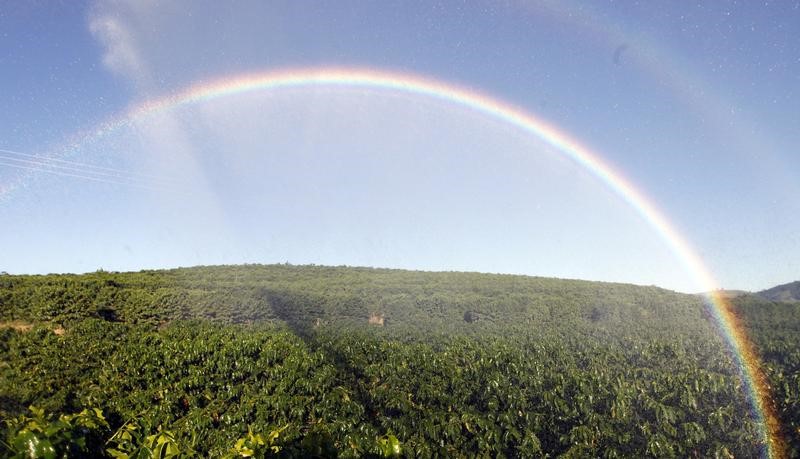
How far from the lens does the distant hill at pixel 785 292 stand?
52.0 meters

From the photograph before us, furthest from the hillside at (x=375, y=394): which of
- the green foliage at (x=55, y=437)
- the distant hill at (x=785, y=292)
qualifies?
the distant hill at (x=785, y=292)

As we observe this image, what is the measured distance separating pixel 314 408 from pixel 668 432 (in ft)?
18.0

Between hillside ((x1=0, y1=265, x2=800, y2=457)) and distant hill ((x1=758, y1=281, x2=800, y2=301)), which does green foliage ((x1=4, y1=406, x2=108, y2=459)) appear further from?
distant hill ((x1=758, y1=281, x2=800, y2=301))

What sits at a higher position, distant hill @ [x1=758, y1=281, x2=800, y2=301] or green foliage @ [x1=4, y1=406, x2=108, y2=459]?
distant hill @ [x1=758, y1=281, x2=800, y2=301]

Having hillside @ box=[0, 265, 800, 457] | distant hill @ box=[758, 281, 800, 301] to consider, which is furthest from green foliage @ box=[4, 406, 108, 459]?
distant hill @ box=[758, 281, 800, 301]

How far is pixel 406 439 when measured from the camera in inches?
262

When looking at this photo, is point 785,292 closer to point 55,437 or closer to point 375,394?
point 375,394

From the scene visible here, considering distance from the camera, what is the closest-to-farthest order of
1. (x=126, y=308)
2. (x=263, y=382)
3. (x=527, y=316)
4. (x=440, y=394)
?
(x=440, y=394) → (x=263, y=382) → (x=126, y=308) → (x=527, y=316)

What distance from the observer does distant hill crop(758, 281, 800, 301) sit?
5197cm

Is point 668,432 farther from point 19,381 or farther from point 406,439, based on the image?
point 19,381

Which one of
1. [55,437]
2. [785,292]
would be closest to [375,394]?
[55,437]

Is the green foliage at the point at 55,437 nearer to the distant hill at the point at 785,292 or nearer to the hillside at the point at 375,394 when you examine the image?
the hillside at the point at 375,394

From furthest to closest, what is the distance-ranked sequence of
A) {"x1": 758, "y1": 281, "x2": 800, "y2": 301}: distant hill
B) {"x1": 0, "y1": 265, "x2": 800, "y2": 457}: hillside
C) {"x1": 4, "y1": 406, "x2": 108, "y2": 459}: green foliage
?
{"x1": 758, "y1": 281, "x2": 800, "y2": 301}: distant hill
{"x1": 0, "y1": 265, "x2": 800, "y2": 457}: hillside
{"x1": 4, "y1": 406, "x2": 108, "y2": 459}: green foliage

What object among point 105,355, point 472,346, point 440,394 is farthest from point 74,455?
point 105,355
